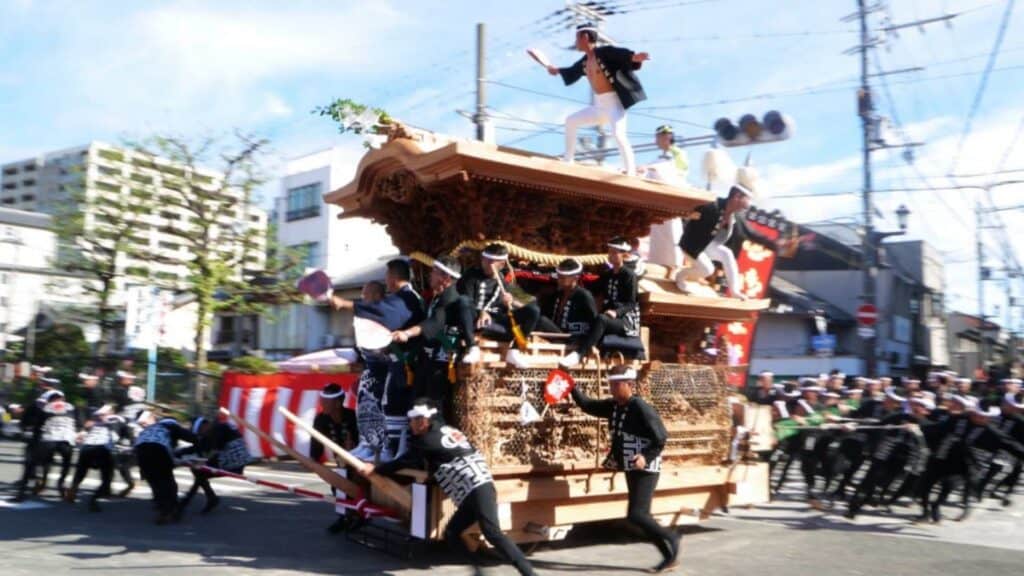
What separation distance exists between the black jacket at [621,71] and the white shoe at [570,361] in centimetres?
311

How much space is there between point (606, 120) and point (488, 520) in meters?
4.83

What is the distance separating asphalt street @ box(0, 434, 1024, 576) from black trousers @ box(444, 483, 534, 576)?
739 mm

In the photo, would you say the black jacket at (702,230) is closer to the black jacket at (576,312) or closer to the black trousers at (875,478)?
the black jacket at (576,312)

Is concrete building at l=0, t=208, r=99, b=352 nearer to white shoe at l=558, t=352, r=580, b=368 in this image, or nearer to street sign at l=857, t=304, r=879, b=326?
white shoe at l=558, t=352, r=580, b=368

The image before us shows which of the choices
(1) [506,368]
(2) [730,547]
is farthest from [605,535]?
(1) [506,368]

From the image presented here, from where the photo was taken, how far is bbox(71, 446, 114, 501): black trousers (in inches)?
441

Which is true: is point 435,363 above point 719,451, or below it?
above

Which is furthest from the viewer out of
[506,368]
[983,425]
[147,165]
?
[147,165]

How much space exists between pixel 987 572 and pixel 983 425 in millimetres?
3216

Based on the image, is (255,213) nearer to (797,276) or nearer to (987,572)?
(987,572)

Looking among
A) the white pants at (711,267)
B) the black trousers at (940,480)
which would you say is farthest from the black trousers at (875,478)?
the white pants at (711,267)

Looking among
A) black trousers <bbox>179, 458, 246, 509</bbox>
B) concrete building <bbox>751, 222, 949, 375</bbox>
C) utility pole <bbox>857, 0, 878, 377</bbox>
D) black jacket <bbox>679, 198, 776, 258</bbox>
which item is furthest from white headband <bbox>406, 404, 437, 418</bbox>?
concrete building <bbox>751, 222, 949, 375</bbox>

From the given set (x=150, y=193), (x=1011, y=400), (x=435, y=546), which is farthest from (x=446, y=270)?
(x=150, y=193)

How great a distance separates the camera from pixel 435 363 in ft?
25.8
